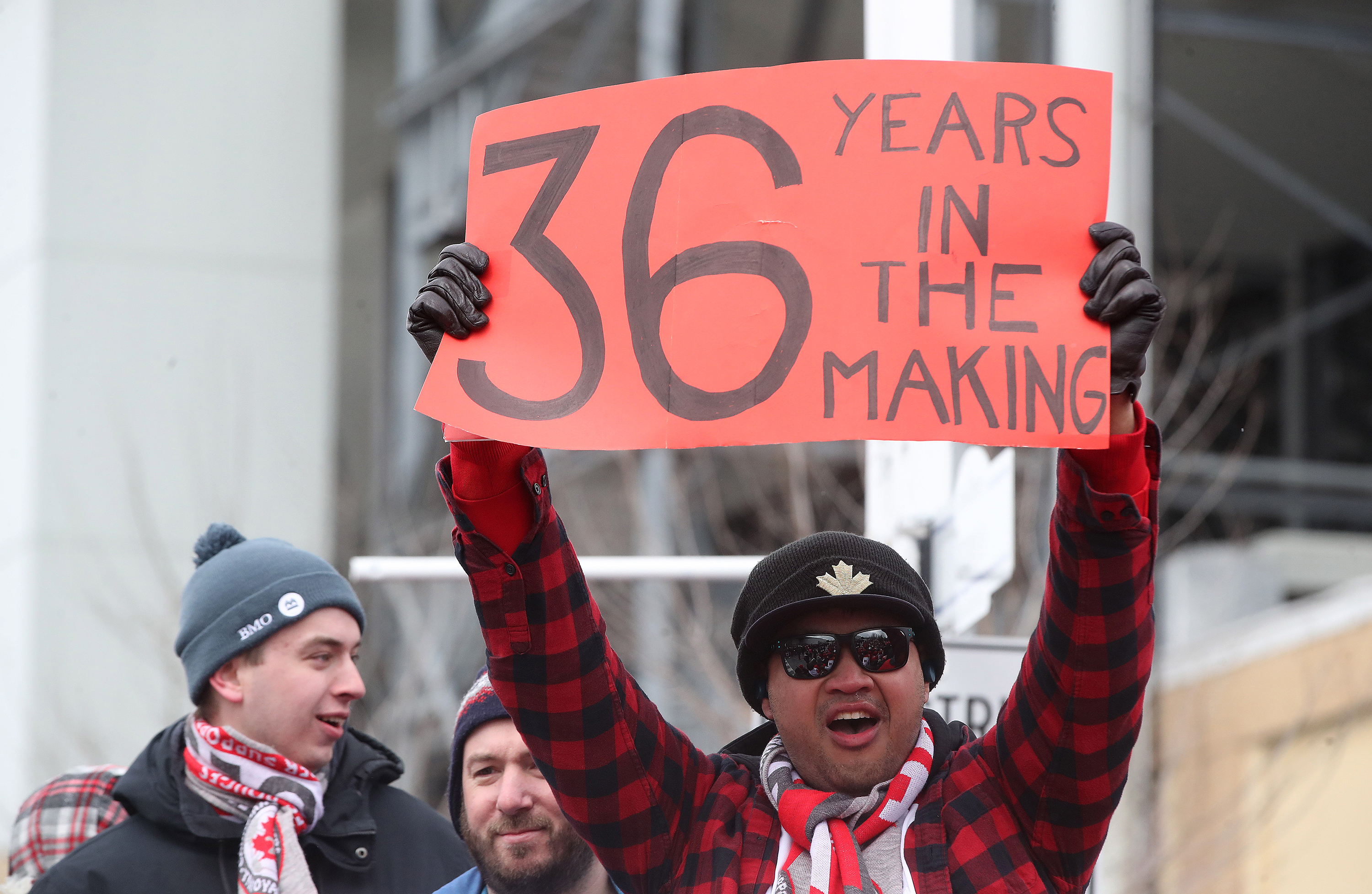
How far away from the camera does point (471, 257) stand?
2770 millimetres

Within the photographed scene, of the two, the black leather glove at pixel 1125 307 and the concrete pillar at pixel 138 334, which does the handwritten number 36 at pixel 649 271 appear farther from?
the concrete pillar at pixel 138 334

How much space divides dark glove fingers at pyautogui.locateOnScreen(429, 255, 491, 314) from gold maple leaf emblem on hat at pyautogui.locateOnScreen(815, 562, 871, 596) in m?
0.67

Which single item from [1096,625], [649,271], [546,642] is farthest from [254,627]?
[1096,625]

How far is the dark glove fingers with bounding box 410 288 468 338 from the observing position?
2676 mm

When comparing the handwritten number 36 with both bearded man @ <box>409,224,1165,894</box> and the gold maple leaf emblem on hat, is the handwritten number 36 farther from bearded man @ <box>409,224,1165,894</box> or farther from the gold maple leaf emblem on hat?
the gold maple leaf emblem on hat

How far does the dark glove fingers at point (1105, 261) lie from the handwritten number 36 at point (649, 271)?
414 mm

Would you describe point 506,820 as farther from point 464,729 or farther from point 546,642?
point 546,642

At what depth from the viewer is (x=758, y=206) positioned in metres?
2.77

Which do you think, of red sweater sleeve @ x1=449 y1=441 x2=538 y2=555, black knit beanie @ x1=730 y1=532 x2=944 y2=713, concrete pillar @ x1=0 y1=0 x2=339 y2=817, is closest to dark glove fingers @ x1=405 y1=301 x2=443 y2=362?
red sweater sleeve @ x1=449 y1=441 x2=538 y2=555

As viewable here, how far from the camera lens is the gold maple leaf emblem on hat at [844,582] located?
109 inches

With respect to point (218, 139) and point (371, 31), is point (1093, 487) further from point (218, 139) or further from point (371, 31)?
point (371, 31)

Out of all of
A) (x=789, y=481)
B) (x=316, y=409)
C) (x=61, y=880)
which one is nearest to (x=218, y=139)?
(x=316, y=409)

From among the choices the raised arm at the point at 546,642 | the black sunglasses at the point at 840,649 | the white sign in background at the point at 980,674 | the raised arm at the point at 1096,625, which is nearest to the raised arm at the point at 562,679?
the raised arm at the point at 546,642

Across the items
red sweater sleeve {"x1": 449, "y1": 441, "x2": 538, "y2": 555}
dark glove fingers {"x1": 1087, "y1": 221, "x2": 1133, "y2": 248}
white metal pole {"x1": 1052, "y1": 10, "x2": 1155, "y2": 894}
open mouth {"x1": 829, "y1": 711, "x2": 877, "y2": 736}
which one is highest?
white metal pole {"x1": 1052, "y1": 10, "x2": 1155, "y2": 894}
